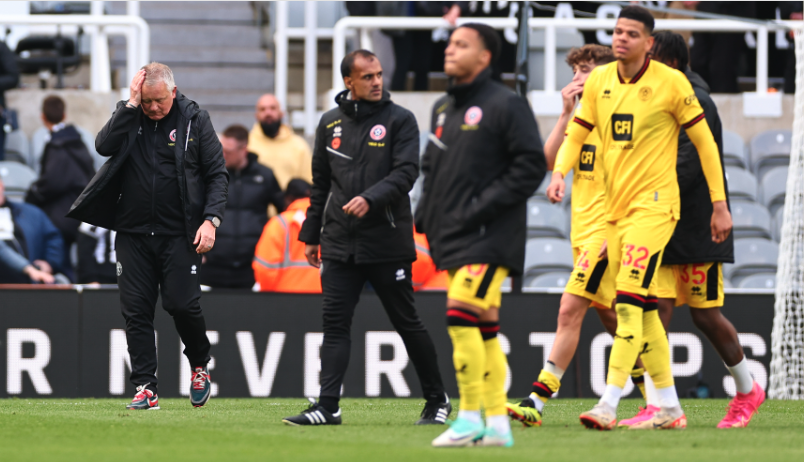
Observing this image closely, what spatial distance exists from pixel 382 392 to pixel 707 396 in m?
2.75

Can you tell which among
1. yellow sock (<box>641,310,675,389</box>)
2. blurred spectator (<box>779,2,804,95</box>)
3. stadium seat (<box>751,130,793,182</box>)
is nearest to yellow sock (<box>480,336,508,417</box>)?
yellow sock (<box>641,310,675,389</box>)

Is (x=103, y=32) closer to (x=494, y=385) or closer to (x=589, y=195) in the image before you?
(x=589, y=195)

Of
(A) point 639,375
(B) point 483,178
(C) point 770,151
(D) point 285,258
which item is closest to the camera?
(B) point 483,178

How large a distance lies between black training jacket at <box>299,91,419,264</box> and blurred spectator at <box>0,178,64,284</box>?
16.3ft

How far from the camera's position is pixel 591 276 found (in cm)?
651

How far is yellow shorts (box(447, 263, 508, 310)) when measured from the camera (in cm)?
514

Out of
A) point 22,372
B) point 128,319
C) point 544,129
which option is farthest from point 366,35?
point 128,319

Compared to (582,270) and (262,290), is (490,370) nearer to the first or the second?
(582,270)

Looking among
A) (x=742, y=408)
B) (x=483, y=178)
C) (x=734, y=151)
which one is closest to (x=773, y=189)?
(x=734, y=151)

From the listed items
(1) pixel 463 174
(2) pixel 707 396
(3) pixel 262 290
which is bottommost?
(2) pixel 707 396

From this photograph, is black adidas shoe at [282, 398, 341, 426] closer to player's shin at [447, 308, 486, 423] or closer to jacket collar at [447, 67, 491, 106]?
player's shin at [447, 308, 486, 423]

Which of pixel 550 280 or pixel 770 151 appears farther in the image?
pixel 770 151

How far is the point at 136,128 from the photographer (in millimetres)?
7180

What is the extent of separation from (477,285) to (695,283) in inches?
77.3
